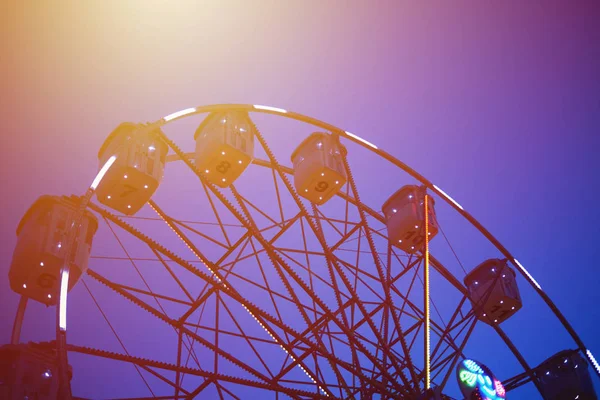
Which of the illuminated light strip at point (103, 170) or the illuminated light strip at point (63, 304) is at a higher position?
the illuminated light strip at point (103, 170)

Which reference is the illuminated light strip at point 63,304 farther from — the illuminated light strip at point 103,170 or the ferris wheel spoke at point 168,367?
the illuminated light strip at point 103,170

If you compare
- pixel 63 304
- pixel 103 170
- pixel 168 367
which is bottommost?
pixel 168 367

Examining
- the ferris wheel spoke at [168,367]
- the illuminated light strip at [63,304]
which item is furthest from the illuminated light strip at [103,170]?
the ferris wheel spoke at [168,367]

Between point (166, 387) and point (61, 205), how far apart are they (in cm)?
4229

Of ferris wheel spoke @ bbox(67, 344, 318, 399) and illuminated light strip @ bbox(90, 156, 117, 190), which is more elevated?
illuminated light strip @ bbox(90, 156, 117, 190)

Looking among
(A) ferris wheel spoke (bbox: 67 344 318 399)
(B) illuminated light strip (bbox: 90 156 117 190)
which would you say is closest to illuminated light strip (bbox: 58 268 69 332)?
(A) ferris wheel spoke (bbox: 67 344 318 399)

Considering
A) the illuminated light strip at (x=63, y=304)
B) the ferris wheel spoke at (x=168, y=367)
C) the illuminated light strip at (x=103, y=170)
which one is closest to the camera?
the illuminated light strip at (x=63, y=304)

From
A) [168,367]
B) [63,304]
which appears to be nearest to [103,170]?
[63,304]

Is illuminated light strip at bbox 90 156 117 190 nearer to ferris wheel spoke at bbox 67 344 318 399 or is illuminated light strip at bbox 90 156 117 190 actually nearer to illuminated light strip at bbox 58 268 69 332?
illuminated light strip at bbox 58 268 69 332

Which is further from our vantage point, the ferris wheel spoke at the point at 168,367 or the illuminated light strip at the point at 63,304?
the ferris wheel spoke at the point at 168,367

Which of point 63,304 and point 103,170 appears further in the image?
point 103,170

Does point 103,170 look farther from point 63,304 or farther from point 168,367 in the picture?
point 168,367

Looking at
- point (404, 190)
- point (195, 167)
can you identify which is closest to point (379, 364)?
point (404, 190)

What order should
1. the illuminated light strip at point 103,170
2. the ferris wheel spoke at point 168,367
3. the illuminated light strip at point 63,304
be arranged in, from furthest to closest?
the illuminated light strip at point 103,170, the ferris wheel spoke at point 168,367, the illuminated light strip at point 63,304
